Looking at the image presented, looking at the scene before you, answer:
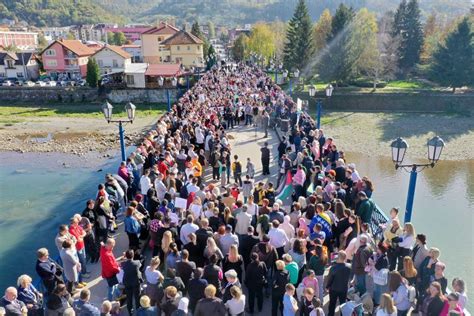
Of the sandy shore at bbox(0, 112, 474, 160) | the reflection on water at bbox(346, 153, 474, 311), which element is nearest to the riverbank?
the sandy shore at bbox(0, 112, 474, 160)

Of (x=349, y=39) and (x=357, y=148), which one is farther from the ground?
(x=349, y=39)

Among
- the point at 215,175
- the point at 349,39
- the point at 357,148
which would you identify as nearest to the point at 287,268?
the point at 215,175

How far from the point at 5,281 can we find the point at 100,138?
2128 centimetres

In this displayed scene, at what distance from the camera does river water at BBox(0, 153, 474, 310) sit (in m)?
14.2

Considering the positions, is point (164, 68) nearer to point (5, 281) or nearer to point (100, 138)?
point (100, 138)

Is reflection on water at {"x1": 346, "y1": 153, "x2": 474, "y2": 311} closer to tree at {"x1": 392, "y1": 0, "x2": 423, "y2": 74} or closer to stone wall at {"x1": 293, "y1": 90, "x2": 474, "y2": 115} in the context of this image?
stone wall at {"x1": 293, "y1": 90, "x2": 474, "y2": 115}

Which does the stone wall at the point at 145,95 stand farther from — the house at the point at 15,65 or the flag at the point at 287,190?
the flag at the point at 287,190

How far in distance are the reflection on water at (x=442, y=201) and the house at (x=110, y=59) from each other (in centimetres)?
4204

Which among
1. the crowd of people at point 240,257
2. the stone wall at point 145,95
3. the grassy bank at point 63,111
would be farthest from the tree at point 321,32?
the crowd of people at point 240,257

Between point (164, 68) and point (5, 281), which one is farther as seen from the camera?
point (164, 68)

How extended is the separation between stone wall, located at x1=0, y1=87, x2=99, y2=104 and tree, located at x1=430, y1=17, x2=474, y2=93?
39.3 meters

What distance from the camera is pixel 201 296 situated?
6727 mm

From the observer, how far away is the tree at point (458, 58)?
39719 millimetres

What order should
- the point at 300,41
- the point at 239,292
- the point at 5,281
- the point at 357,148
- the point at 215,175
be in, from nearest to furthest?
the point at 239,292 < the point at 5,281 < the point at 215,175 < the point at 357,148 < the point at 300,41
